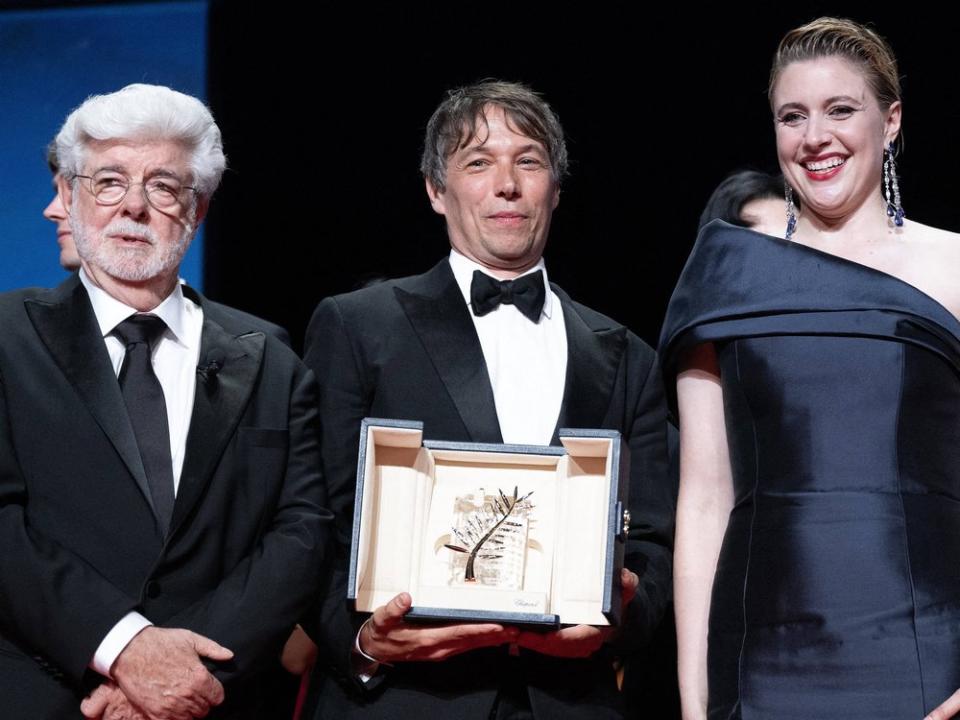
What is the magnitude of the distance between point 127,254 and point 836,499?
4.79ft

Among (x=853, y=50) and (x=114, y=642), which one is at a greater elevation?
(x=853, y=50)

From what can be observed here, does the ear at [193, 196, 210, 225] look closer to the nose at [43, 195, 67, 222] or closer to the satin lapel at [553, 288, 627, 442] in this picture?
the satin lapel at [553, 288, 627, 442]

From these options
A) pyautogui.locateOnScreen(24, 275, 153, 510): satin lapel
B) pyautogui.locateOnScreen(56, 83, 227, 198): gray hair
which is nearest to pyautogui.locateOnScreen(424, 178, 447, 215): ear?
pyautogui.locateOnScreen(56, 83, 227, 198): gray hair

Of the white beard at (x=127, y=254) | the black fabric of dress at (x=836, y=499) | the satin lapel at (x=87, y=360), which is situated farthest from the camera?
the white beard at (x=127, y=254)

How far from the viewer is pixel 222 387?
273cm

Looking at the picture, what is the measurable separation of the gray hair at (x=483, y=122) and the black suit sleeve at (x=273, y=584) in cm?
77

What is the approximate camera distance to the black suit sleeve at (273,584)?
2549 mm

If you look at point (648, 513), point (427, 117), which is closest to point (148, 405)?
point (648, 513)

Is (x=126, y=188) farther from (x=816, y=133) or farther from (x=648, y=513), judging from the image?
(x=816, y=133)

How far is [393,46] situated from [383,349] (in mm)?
1998

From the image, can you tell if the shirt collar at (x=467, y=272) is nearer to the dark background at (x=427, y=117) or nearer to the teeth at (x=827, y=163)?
the teeth at (x=827, y=163)

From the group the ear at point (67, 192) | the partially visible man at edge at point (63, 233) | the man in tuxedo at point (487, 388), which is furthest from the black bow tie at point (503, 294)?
the partially visible man at edge at point (63, 233)

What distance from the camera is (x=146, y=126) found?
2.86 meters

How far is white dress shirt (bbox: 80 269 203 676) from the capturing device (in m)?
2.71
